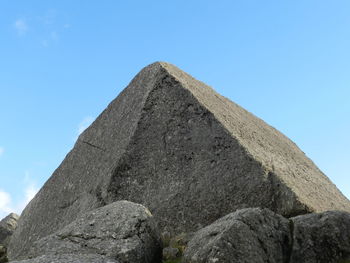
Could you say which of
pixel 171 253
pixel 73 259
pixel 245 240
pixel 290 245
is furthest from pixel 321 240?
pixel 73 259

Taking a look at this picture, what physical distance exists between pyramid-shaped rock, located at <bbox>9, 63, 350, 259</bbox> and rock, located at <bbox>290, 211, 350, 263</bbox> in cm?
154

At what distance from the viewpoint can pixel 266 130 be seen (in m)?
16.9

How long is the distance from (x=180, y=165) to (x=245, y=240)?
4281mm

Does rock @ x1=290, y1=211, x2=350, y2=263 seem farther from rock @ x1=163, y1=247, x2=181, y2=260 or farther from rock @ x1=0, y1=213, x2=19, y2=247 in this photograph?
rock @ x1=0, y1=213, x2=19, y2=247

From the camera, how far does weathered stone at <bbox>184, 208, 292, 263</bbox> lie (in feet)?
28.1

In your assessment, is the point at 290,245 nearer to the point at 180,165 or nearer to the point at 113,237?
the point at 113,237

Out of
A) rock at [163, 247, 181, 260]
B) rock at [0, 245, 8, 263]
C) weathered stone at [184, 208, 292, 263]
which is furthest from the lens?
rock at [0, 245, 8, 263]

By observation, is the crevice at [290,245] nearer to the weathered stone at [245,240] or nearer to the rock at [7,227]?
the weathered stone at [245,240]

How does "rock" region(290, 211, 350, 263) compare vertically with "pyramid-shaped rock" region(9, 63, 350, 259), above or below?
below

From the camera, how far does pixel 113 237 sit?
9.91m

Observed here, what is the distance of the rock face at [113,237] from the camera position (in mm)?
9648

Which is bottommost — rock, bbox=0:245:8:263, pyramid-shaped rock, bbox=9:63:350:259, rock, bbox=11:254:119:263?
rock, bbox=11:254:119:263

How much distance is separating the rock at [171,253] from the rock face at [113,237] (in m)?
0.33

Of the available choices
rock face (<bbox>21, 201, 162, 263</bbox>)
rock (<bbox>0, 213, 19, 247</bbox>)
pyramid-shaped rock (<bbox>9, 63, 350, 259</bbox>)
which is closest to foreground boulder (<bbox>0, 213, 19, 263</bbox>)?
rock (<bbox>0, 213, 19, 247</bbox>)
